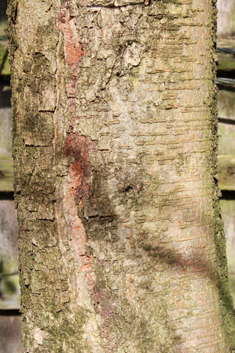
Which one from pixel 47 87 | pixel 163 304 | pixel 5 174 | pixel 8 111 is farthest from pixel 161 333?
pixel 8 111

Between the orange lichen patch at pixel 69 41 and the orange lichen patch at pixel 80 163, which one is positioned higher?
the orange lichen patch at pixel 69 41

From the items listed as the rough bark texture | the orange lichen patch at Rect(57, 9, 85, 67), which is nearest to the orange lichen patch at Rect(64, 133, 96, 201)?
the rough bark texture

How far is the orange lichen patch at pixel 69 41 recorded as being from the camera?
32.1 inches

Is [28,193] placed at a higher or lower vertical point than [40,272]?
higher

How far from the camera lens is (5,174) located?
2414 millimetres

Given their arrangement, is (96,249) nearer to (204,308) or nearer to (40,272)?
(40,272)

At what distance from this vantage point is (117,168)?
82 centimetres

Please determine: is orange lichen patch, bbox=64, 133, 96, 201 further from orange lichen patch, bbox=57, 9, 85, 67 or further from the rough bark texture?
orange lichen patch, bbox=57, 9, 85, 67

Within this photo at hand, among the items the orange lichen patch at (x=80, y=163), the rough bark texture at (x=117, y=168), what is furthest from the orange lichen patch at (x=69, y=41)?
the orange lichen patch at (x=80, y=163)

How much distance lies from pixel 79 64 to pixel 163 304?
0.62 metres

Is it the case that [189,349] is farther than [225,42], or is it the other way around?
[225,42]

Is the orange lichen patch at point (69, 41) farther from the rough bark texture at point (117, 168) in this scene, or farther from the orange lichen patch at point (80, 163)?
the orange lichen patch at point (80, 163)

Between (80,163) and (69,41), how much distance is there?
0.95 ft

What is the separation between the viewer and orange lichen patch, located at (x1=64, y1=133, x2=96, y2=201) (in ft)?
2.74
